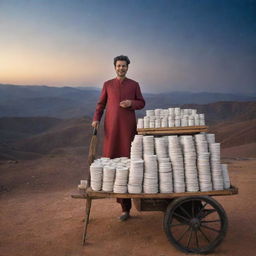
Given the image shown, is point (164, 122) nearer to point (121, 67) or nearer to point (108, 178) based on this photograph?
point (121, 67)

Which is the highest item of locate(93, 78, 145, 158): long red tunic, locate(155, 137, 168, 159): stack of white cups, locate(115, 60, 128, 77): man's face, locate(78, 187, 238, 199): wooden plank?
locate(115, 60, 128, 77): man's face

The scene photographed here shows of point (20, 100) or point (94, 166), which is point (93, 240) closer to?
point (94, 166)

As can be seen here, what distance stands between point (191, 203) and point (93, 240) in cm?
168

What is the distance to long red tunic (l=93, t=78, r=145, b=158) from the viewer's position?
212 inches

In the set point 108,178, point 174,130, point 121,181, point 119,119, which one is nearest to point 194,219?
point 121,181

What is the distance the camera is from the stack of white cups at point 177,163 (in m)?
4.01

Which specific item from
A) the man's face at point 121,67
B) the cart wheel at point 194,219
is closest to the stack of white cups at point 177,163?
the cart wheel at point 194,219

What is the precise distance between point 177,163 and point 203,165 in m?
0.35

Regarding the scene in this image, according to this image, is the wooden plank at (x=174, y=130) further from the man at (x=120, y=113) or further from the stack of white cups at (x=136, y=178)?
the stack of white cups at (x=136, y=178)

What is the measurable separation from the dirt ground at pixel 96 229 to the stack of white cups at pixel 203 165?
103 cm

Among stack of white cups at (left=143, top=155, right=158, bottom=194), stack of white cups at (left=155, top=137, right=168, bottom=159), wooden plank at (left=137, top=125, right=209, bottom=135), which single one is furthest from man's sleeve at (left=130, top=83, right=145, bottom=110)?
stack of white cups at (left=143, top=155, right=158, bottom=194)

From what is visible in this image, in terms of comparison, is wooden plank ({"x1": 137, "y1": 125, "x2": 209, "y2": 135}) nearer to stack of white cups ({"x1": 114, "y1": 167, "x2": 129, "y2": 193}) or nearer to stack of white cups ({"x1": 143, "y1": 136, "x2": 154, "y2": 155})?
stack of white cups ({"x1": 143, "y1": 136, "x2": 154, "y2": 155})

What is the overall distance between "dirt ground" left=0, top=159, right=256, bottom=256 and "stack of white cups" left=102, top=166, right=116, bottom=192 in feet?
3.24

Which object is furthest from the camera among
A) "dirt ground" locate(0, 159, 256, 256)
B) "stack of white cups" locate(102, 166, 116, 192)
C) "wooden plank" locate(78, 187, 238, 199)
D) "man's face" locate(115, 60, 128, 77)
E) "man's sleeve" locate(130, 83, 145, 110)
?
"man's sleeve" locate(130, 83, 145, 110)
